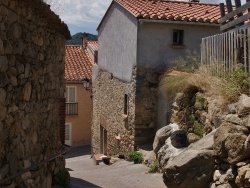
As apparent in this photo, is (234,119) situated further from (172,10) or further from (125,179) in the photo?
(172,10)

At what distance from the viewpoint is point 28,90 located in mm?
5215

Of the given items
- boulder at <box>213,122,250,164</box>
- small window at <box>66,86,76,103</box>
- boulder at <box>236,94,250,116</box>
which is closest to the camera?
boulder at <box>213,122,250,164</box>

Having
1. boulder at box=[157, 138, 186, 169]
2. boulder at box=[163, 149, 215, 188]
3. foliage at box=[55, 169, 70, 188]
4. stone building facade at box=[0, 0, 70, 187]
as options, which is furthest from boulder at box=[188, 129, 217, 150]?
stone building facade at box=[0, 0, 70, 187]

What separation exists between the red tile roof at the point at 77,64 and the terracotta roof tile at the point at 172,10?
9686mm

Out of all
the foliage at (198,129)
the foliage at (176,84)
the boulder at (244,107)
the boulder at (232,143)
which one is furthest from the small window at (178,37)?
the boulder at (232,143)

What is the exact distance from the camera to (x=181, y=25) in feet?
45.6

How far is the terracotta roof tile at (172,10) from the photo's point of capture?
13.5m

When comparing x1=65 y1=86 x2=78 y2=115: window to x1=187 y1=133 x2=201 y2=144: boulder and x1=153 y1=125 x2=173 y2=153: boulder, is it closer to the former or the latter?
x1=153 y1=125 x2=173 y2=153: boulder

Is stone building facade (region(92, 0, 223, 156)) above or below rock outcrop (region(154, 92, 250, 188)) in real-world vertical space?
above

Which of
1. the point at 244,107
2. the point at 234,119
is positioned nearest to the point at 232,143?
the point at 234,119

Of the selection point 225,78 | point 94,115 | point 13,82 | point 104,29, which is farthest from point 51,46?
point 94,115

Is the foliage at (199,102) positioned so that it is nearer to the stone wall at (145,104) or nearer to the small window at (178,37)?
the stone wall at (145,104)

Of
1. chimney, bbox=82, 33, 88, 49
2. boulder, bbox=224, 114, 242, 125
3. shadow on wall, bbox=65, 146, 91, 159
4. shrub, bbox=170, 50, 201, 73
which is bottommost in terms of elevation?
shadow on wall, bbox=65, 146, 91, 159

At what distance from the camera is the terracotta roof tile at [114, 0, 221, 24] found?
44.2 feet
